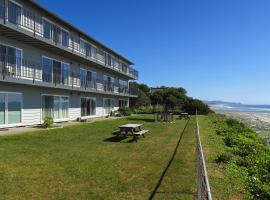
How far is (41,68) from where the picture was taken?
2334 centimetres

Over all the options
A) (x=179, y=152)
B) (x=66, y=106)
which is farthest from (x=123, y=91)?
(x=179, y=152)

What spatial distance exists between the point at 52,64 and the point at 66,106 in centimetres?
477

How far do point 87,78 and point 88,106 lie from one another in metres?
3.62

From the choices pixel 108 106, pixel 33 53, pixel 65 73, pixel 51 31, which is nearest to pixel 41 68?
pixel 33 53

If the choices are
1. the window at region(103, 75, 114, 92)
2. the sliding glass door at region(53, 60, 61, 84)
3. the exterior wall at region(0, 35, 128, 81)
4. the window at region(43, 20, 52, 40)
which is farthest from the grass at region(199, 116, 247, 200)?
the window at region(103, 75, 114, 92)

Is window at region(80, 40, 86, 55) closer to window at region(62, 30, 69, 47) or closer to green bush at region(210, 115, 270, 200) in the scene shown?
window at region(62, 30, 69, 47)

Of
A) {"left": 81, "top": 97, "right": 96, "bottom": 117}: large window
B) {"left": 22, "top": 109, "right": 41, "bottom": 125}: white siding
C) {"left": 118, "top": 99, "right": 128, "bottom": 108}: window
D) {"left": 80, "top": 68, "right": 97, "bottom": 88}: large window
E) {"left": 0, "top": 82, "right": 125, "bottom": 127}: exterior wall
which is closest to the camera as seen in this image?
{"left": 0, "top": 82, "right": 125, "bottom": 127}: exterior wall

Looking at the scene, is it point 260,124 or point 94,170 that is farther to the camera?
point 260,124

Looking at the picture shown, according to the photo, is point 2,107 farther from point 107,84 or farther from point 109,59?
point 109,59

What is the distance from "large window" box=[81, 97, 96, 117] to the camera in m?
33.1

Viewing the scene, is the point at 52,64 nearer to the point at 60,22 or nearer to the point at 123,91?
the point at 60,22

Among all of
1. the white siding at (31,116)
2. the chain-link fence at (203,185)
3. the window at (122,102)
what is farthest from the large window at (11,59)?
the window at (122,102)

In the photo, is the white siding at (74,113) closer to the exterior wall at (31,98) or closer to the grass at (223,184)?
the exterior wall at (31,98)

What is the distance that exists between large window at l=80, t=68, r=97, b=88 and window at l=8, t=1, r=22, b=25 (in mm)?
11778
